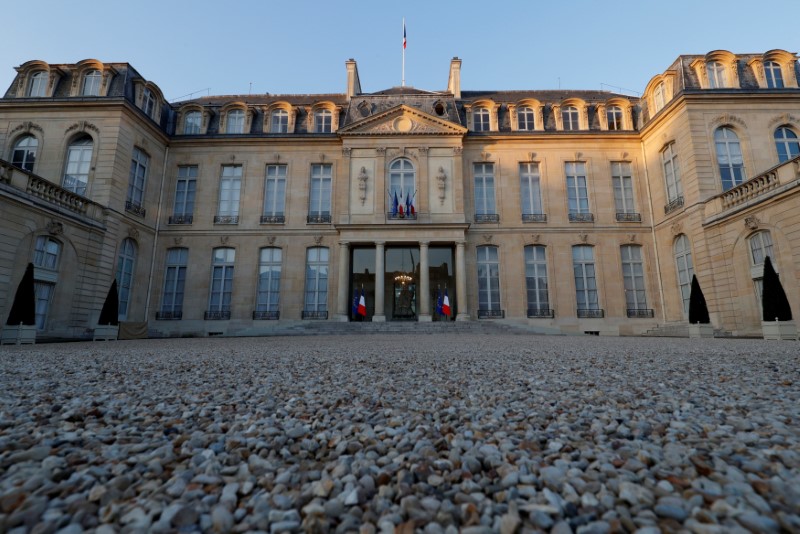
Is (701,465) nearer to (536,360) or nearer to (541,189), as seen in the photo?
(536,360)

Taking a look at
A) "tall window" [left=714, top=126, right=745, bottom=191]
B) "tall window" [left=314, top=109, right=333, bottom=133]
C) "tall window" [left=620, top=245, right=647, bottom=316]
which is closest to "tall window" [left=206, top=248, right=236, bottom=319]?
"tall window" [left=314, top=109, right=333, bottom=133]

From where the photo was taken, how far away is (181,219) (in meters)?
18.9

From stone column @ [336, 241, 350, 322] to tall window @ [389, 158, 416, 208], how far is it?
3427 mm

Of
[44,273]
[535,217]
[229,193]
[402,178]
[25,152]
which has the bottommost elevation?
[44,273]

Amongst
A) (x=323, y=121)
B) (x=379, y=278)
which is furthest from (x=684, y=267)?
(x=323, y=121)

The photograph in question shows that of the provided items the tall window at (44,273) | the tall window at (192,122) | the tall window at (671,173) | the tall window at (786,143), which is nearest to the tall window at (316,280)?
the tall window at (192,122)

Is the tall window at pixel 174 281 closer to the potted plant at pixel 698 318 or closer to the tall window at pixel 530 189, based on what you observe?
the tall window at pixel 530 189

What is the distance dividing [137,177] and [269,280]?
7.41 m

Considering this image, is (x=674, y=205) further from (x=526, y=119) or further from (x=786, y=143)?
(x=526, y=119)

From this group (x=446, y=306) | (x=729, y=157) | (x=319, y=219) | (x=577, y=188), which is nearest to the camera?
(x=729, y=157)

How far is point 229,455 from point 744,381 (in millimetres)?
4366

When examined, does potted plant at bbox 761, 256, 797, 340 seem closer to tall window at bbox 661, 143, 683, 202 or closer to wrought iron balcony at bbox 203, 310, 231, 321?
tall window at bbox 661, 143, 683, 202

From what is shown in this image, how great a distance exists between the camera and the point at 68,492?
1387 millimetres

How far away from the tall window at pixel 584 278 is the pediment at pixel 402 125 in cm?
809
